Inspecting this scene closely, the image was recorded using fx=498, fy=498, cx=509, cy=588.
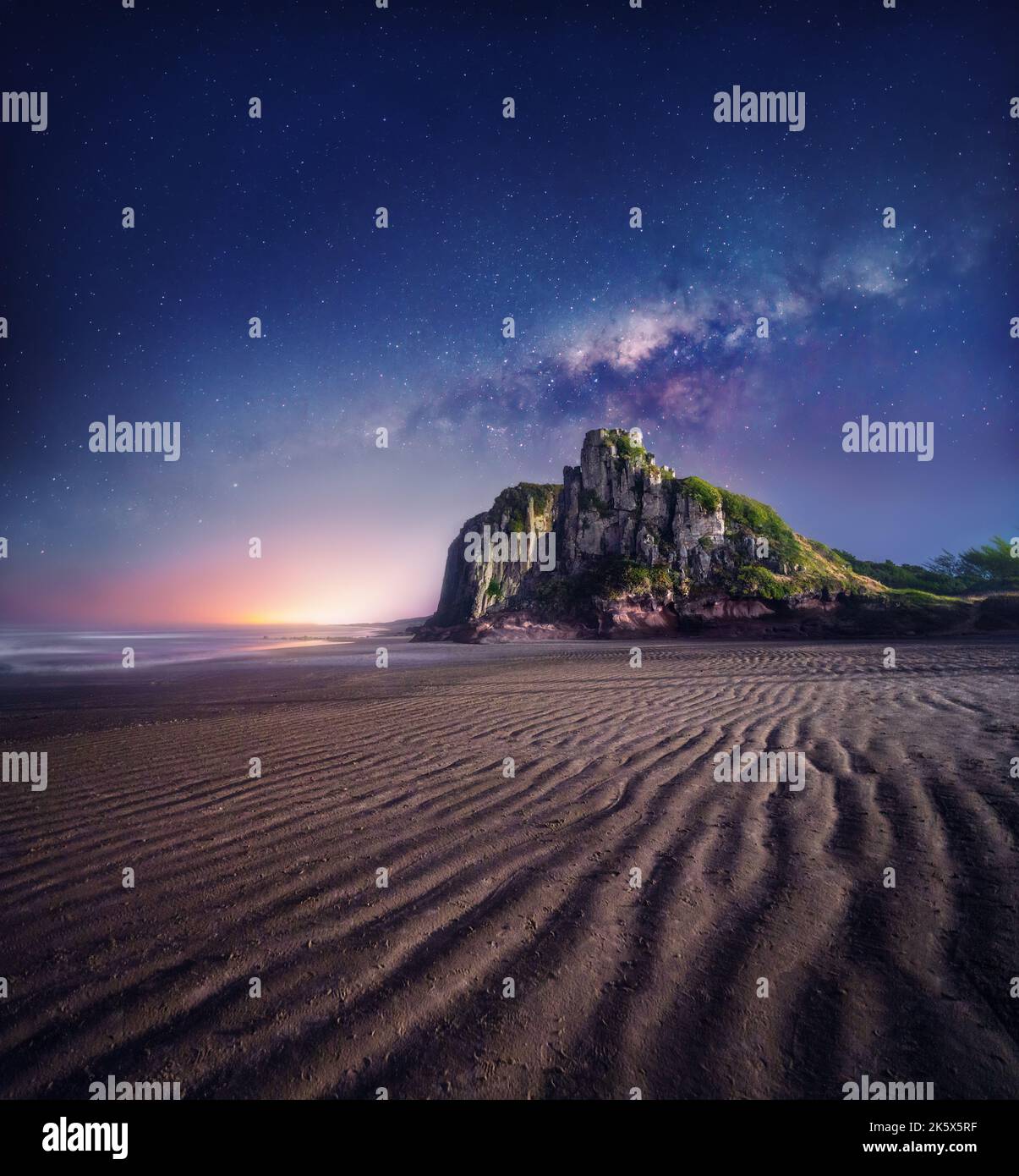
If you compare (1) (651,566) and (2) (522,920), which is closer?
(2) (522,920)

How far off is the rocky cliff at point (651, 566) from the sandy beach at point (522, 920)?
1436 inches

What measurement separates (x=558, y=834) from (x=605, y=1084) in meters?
2.45

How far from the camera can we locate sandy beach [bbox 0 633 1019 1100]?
2.26m

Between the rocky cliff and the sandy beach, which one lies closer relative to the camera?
the sandy beach

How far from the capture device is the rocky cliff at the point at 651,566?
43938 millimetres

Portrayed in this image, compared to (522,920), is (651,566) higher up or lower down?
higher up

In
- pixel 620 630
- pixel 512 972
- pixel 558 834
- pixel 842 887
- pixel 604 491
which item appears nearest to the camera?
pixel 512 972

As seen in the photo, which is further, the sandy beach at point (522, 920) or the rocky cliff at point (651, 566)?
the rocky cliff at point (651, 566)

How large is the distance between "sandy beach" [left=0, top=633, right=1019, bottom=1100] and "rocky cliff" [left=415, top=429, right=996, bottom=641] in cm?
3648

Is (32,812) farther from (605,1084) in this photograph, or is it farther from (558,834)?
(605,1084)

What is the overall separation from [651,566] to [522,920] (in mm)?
50652

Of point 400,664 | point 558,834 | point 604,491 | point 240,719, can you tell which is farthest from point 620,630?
point 558,834

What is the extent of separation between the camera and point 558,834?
457cm

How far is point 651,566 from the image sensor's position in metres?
51.6
